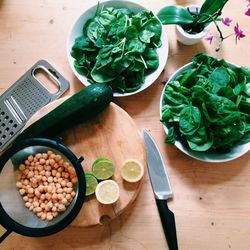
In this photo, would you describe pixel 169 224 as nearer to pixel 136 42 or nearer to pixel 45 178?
pixel 45 178

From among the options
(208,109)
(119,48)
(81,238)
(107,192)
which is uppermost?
(119,48)

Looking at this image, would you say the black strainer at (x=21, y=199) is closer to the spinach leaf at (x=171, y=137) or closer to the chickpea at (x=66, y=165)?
Result: the chickpea at (x=66, y=165)

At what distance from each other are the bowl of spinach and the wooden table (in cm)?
7

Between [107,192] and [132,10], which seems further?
[132,10]

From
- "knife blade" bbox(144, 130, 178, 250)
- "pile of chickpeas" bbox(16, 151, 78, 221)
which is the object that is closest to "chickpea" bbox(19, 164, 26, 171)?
"pile of chickpeas" bbox(16, 151, 78, 221)

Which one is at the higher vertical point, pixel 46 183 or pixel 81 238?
pixel 46 183

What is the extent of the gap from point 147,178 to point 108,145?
149mm

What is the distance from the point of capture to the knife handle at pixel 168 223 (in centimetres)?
101

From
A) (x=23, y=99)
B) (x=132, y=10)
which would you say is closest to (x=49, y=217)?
(x=23, y=99)

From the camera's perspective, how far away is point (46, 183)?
3.20ft

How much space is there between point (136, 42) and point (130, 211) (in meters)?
0.47

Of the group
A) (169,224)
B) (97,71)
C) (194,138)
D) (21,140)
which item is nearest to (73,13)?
(97,71)

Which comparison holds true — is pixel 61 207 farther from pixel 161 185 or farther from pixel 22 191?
pixel 161 185

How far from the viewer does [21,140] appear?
3.28 feet
